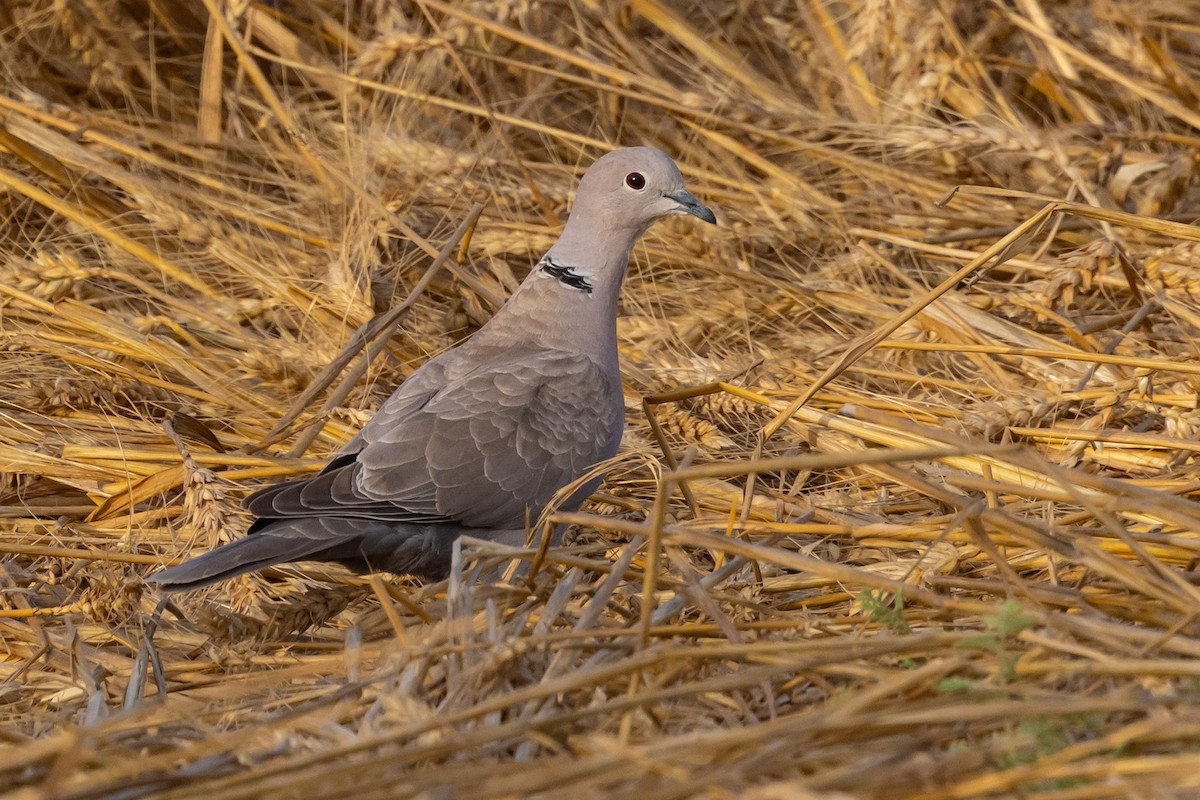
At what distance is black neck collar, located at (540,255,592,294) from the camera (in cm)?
374

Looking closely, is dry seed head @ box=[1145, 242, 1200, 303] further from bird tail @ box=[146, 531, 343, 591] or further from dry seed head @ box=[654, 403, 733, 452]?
bird tail @ box=[146, 531, 343, 591]

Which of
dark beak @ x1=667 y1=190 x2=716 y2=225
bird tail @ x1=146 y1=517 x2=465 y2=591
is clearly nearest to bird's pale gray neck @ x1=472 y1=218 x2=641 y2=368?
dark beak @ x1=667 y1=190 x2=716 y2=225

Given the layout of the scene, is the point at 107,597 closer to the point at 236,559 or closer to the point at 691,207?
the point at 236,559

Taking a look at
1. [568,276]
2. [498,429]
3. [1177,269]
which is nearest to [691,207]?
[568,276]

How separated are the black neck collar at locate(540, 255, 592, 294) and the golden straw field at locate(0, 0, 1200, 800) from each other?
15.1 inches

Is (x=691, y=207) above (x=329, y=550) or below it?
above

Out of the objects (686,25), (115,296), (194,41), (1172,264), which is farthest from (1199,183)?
(194,41)

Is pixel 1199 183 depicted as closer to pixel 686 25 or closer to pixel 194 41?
pixel 686 25

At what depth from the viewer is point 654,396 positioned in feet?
11.8

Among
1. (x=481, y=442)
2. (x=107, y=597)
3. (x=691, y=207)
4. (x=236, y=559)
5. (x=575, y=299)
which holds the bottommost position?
(x=107, y=597)

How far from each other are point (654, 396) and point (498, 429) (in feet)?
1.53

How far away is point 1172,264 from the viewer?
12.0ft

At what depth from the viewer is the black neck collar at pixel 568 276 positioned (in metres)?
3.74

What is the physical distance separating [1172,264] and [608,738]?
2595 millimetres
